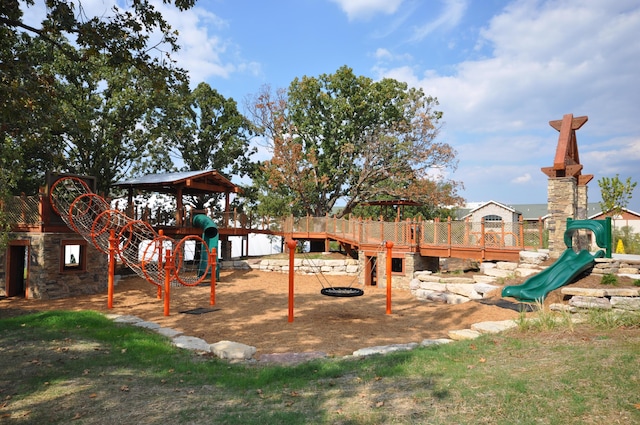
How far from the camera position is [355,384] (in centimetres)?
570

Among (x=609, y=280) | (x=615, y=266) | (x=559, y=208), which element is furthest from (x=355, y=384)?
(x=559, y=208)

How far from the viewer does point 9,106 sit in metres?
7.96

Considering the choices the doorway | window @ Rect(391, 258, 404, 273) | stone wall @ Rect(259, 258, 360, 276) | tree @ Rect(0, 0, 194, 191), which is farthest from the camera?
stone wall @ Rect(259, 258, 360, 276)

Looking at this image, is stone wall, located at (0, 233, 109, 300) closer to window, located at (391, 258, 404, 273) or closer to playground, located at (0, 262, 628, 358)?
playground, located at (0, 262, 628, 358)

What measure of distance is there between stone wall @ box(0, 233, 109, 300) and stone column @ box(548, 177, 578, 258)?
1728 centimetres

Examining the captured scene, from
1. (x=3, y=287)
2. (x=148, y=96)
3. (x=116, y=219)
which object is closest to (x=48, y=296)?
(x=3, y=287)

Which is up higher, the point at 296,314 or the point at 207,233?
the point at 207,233

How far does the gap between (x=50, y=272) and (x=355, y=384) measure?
14.4 meters

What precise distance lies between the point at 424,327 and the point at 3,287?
1595cm

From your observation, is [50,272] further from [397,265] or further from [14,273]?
[397,265]

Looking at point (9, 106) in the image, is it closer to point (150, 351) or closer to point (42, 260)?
point (150, 351)

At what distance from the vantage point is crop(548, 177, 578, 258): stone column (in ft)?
45.1

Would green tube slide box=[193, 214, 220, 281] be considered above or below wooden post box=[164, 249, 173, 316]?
above

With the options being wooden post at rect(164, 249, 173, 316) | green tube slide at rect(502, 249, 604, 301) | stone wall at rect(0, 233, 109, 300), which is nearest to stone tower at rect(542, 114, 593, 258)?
green tube slide at rect(502, 249, 604, 301)
